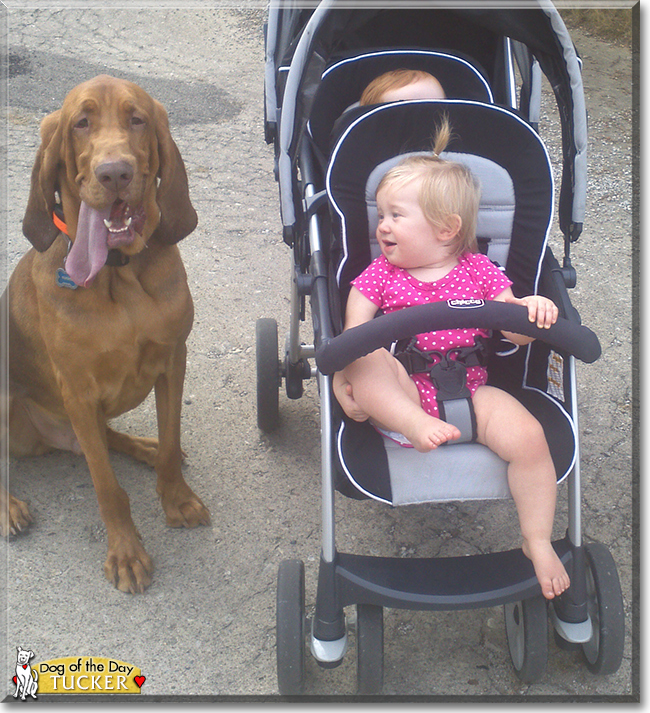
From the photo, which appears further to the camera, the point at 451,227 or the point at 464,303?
the point at 451,227

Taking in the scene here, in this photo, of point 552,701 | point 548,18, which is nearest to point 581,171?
point 548,18

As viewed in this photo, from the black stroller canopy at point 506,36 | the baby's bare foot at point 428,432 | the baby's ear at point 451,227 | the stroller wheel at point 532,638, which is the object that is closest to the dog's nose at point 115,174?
the black stroller canopy at point 506,36

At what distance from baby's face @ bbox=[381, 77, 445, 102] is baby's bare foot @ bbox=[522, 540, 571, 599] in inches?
62.9

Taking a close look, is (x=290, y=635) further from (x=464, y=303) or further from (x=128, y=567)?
(x=464, y=303)

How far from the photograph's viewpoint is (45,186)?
2307 millimetres

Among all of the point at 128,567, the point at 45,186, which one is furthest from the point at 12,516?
the point at 45,186

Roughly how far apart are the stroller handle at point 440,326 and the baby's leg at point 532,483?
275mm

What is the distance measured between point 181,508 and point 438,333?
122 cm

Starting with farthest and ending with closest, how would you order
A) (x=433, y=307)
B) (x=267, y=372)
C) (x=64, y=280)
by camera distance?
(x=267, y=372) → (x=64, y=280) → (x=433, y=307)

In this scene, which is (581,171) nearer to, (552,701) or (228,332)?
(552,701)

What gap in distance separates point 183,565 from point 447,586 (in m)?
1.06

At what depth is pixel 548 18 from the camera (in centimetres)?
224

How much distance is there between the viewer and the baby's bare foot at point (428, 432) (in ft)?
6.66

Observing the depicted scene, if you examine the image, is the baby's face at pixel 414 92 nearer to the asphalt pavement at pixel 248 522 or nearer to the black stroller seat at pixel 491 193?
the black stroller seat at pixel 491 193
